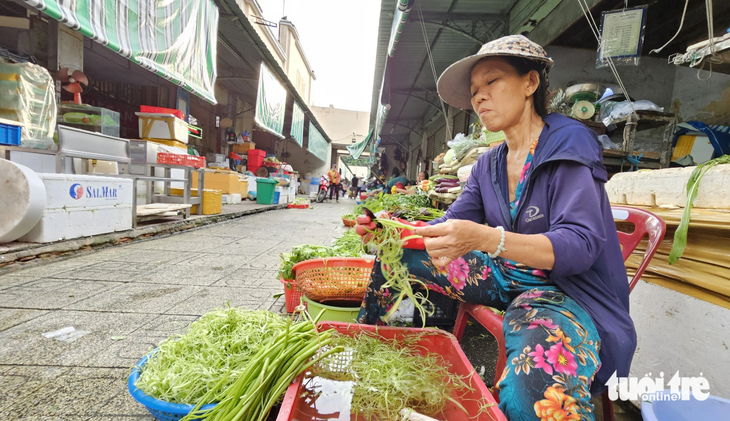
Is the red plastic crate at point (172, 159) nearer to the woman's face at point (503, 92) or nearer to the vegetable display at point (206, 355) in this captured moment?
the vegetable display at point (206, 355)

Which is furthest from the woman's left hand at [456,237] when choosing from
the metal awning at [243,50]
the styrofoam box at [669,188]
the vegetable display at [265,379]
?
the metal awning at [243,50]

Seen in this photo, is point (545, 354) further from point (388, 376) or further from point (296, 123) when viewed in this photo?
point (296, 123)

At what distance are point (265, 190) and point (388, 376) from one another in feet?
38.5

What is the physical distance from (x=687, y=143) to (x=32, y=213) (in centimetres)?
773

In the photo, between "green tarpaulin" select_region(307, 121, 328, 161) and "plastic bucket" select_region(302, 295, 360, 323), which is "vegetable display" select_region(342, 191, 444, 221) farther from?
"green tarpaulin" select_region(307, 121, 328, 161)

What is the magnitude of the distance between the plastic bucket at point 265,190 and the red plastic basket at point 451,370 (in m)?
11.2

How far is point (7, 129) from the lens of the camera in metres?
4.01

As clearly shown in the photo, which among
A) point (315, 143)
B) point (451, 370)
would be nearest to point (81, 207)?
point (451, 370)

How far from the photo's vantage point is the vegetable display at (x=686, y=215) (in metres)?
1.66

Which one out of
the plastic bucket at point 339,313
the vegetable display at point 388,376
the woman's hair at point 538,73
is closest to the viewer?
the vegetable display at point 388,376

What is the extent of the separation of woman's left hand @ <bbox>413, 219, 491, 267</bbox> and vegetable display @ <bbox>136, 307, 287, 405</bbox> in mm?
786

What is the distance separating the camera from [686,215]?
1670 millimetres

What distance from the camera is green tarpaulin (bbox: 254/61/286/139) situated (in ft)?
→ 31.4

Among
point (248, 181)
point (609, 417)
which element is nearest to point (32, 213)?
point (609, 417)
